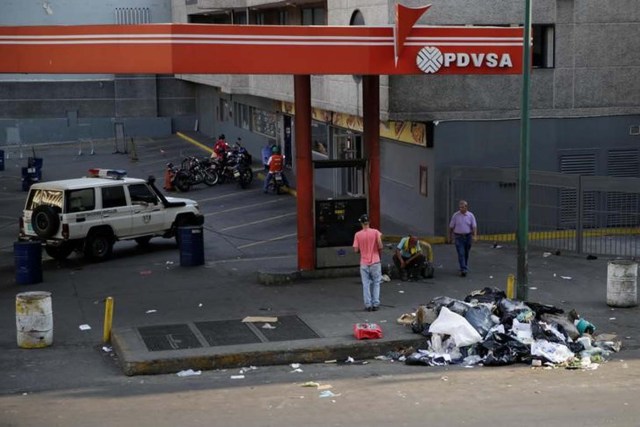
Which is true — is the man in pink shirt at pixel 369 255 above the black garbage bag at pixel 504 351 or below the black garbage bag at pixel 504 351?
above

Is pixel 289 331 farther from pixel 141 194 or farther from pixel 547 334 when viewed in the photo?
pixel 141 194

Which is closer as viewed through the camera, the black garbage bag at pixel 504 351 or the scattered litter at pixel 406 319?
the black garbage bag at pixel 504 351

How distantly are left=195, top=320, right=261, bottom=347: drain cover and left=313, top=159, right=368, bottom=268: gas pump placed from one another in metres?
4.31

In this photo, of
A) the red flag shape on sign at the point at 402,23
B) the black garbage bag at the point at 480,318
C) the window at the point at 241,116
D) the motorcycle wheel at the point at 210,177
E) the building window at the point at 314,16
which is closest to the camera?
the black garbage bag at the point at 480,318

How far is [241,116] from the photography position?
48.8 meters

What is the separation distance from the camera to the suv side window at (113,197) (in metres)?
24.4

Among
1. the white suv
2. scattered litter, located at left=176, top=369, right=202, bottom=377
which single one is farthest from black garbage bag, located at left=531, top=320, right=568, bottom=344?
the white suv

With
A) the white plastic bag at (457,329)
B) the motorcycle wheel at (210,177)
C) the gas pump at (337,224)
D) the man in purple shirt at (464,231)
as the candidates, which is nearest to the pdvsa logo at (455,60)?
the gas pump at (337,224)

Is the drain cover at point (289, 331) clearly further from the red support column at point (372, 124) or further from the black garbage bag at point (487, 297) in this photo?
the red support column at point (372, 124)

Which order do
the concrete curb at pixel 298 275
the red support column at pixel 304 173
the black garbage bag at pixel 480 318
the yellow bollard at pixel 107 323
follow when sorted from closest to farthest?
the black garbage bag at pixel 480 318
the yellow bollard at pixel 107 323
the red support column at pixel 304 173
the concrete curb at pixel 298 275

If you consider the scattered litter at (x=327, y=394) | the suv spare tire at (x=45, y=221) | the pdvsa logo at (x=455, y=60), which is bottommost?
the scattered litter at (x=327, y=394)

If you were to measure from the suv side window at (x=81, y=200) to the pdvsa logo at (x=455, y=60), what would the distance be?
858cm

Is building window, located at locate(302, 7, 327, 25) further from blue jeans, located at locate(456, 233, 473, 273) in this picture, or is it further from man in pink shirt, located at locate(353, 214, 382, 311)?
man in pink shirt, located at locate(353, 214, 382, 311)

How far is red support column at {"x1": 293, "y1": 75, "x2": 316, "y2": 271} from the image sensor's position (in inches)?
828
